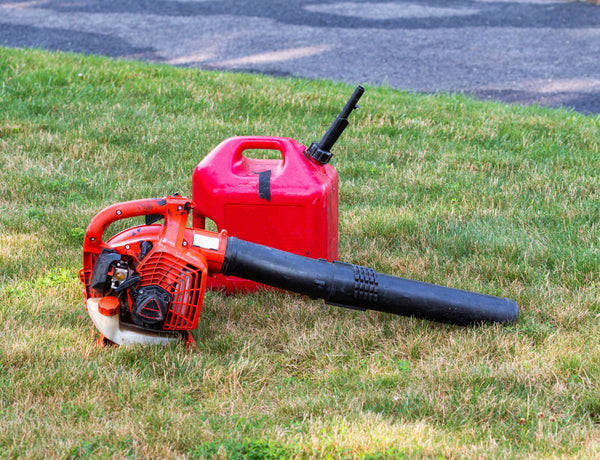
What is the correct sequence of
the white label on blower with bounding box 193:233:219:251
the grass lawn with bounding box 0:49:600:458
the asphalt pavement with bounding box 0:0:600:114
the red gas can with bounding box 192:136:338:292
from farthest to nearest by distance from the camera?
the asphalt pavement with bounding box 0:0:600:114 < the red gas can with bounding box 192:136:338:292 < the white label on blower with bounding box 193:233:219:251 < the grass lawn with bounding box 0:49:600:458


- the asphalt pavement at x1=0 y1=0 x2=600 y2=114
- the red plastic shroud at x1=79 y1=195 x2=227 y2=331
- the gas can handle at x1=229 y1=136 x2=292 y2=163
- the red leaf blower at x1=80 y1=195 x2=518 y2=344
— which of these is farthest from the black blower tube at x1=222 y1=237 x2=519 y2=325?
the asphalt pavement at x1=0 y1=0 x2=600 y2=114

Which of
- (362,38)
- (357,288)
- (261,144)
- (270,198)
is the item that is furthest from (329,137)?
(362,38)

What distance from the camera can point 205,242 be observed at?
9.59 ft

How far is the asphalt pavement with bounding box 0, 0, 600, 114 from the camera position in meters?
7.96

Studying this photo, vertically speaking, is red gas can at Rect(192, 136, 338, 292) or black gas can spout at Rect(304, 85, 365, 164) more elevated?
black gas can spout at Rect(304, 85, 365, 164)

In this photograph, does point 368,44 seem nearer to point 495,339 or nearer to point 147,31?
point 147,31

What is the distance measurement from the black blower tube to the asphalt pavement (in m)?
4.65

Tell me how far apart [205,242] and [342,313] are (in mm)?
764

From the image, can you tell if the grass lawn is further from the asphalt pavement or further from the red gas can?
the asphalt pavement

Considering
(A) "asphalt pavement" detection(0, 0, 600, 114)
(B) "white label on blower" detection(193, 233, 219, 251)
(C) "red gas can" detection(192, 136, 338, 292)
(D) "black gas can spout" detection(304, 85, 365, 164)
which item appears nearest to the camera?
(B) "white label on blower" detection(193, 233, 219, 251)

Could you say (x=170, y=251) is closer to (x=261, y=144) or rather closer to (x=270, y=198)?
(x=270, y=198)

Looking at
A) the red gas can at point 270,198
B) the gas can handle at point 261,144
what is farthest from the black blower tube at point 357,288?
the gas can handle at point 261,144

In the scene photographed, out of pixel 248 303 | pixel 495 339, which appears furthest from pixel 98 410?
pixel 495 339

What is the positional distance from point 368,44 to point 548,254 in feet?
19.7
